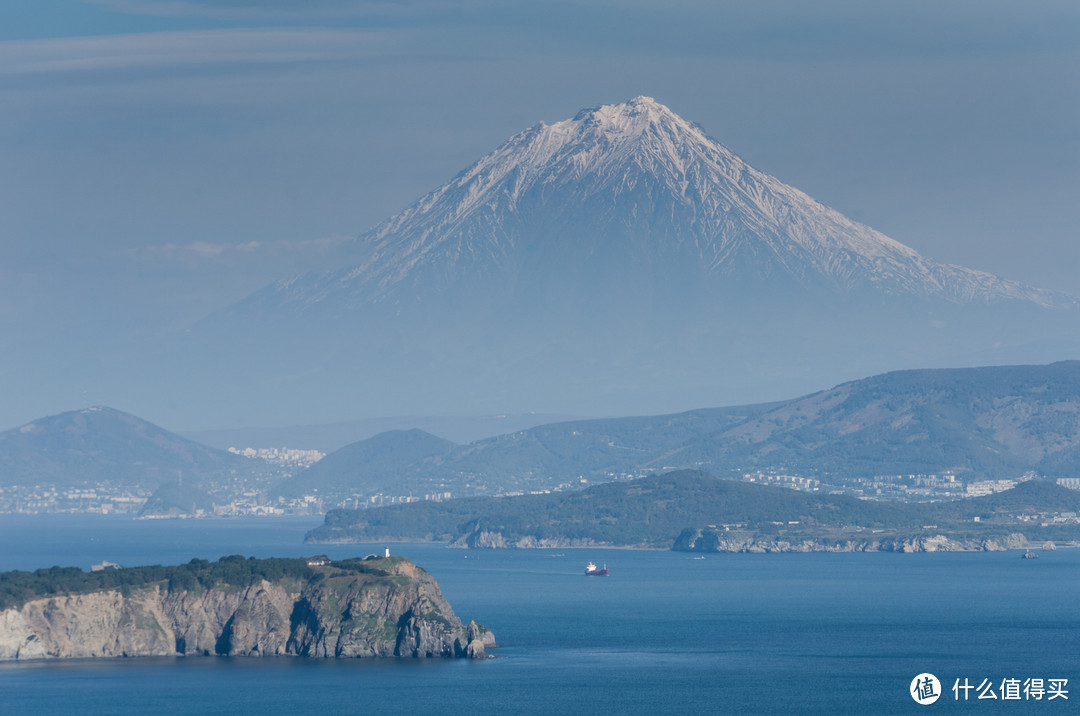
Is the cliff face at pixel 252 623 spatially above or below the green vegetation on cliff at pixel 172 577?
below

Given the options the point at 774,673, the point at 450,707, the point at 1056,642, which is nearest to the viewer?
the point at 450,707

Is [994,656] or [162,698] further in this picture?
[994,656]

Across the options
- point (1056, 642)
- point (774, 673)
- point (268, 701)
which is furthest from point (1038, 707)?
point (268, 701)

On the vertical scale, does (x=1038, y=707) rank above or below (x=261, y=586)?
below

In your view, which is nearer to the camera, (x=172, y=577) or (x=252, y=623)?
(x=252, y=623)

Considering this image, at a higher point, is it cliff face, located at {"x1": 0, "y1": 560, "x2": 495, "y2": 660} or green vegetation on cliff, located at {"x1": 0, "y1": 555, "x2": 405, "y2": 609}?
green vegetation on cliff, located at {"x1": 0, "y1": 555, "x2": 405, "y2": 609}

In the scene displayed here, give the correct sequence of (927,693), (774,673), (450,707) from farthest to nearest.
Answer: (774,673) < (927,693) < (450,707)

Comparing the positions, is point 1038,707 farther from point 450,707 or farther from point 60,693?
point 60,693

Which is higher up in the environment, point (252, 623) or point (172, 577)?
point (172, 577)
